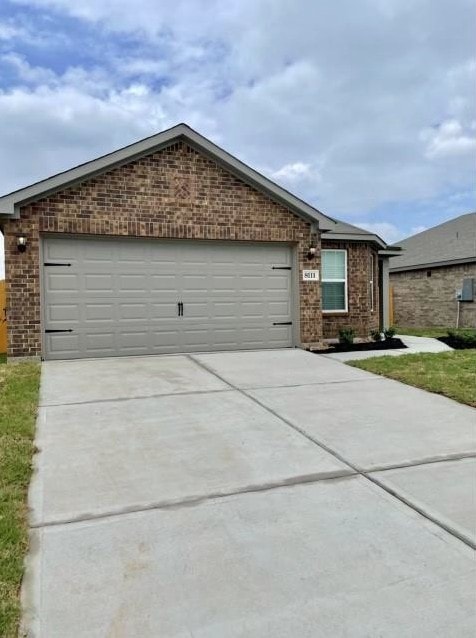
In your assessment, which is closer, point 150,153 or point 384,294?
point 150,153

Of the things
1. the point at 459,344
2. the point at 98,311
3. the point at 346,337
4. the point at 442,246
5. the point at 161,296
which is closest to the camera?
the point at 98,311

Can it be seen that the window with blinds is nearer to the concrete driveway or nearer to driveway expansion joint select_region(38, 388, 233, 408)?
driveway expansion joint select_region(38, 388, 233, 408)

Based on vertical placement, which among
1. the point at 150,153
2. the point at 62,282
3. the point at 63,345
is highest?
the point at 150,153

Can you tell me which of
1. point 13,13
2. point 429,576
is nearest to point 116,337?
point 13,13

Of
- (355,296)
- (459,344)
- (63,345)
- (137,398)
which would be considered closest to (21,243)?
(63,345)

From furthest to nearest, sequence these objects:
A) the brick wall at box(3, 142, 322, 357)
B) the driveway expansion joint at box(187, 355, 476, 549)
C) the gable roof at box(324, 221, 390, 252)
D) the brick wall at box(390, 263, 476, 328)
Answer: the brick wall at box(390, 263, 476, 328), the gable roof at box(324, 221, 390, 252), the brick wall at box(3, 142, 322, 357), the driveway expansion joint at box(187, 355, 476, 549)

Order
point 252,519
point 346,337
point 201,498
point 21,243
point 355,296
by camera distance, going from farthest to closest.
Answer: point 355,296
point 346,337
point 21,243
point 201,498
point 252,519

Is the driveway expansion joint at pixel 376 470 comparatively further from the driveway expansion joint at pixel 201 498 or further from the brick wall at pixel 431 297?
the brick wall at pixel 431 297

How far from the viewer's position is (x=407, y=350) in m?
11.2

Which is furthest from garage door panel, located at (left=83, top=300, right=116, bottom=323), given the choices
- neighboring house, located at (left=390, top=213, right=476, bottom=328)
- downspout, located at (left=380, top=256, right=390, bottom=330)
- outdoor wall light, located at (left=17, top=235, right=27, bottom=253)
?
neighboring house, located at (left=390, top=213, right=476, bottom=328)

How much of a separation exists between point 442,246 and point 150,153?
52.2 ft

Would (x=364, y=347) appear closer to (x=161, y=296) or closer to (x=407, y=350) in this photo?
(x=407, y=350)

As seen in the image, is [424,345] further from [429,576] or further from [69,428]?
[429,576]

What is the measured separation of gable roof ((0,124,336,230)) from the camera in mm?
9102
